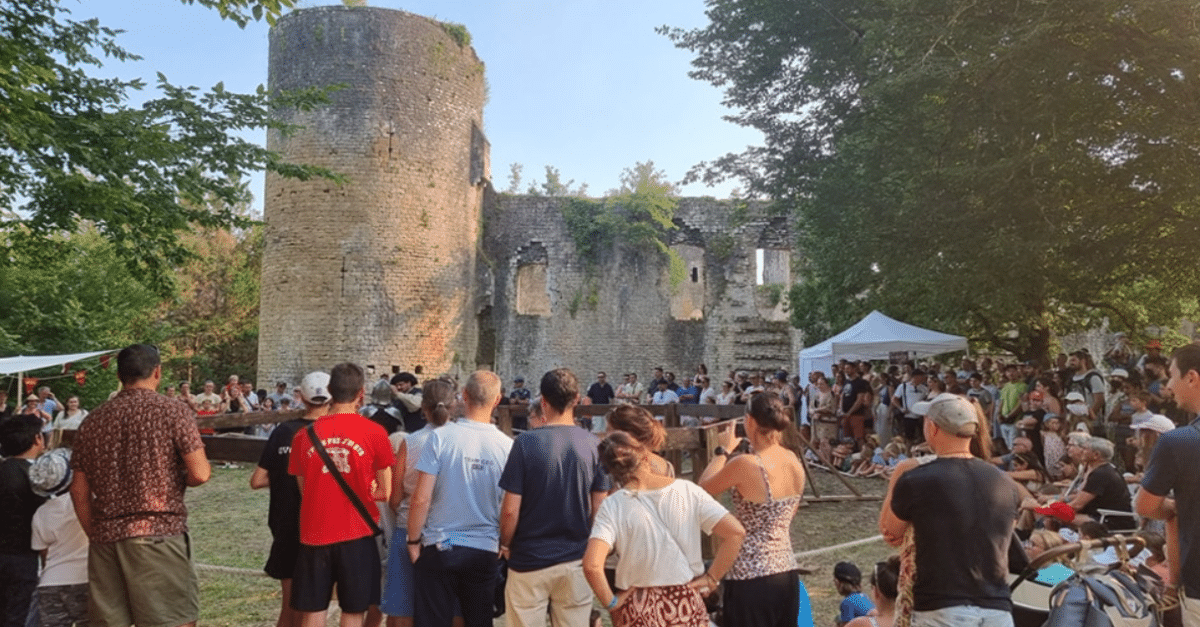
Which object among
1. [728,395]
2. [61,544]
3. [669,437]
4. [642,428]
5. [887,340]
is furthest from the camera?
[728,395]

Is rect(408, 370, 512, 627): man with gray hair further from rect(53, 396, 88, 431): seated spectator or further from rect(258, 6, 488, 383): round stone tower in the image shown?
rect(258, 6, 488, 383): round stone tower

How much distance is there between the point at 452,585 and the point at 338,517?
0.61m

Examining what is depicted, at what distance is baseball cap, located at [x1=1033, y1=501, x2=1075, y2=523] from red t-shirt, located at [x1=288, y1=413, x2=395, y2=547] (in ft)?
14.5

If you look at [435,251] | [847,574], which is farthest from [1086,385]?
[435,251]

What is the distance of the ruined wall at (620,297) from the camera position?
24625mm

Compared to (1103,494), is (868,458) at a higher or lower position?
lower

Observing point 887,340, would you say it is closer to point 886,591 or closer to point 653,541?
point 886,591

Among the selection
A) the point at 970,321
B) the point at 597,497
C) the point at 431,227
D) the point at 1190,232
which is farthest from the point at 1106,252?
the point at 431,227

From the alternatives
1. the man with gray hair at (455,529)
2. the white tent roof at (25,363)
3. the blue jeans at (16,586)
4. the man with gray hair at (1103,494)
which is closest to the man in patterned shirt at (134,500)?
the blue jeans at (16,586)

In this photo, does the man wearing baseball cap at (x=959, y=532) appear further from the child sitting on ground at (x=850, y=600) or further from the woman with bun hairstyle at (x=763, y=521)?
the child sitting on ground at (x=850, y=600)

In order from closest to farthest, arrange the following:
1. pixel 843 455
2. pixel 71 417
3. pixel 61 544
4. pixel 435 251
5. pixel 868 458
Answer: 1. pixel 61 544
2. pixel 868 458
3. pixel 71 417
4. pixel 843 455
5. pixel 435 251

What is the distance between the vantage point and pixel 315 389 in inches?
167

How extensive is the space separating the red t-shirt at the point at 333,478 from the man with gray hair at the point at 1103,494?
4.88 metres

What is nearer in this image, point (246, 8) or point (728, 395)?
point (246, 8)
